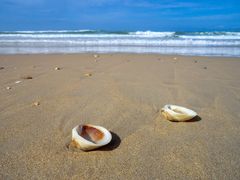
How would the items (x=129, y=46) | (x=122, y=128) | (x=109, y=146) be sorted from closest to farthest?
(x=109, y=146), (x=122, y=128), (x=129, y=46)

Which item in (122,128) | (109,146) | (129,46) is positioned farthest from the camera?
(129,46)

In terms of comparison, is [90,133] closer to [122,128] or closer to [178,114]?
[122,128]

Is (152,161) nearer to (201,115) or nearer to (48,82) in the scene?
(201,115)

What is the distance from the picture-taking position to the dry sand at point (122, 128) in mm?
1430

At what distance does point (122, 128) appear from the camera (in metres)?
1.95

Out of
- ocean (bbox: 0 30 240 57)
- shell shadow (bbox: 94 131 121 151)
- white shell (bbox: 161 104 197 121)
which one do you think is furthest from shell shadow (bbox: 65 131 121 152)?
ocean (bbox: 0 30 240 57)

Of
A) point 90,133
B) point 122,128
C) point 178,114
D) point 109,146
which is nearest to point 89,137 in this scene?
point 90,133

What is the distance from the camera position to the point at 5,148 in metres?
1.65

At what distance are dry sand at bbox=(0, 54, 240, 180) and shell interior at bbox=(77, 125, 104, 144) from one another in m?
0.10

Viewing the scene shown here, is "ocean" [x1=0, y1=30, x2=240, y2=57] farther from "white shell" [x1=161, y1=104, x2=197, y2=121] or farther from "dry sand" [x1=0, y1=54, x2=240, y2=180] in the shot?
"white shell" [x1=161, y1=104, x2=197, y2=121]

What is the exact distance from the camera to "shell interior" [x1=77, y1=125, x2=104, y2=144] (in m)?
1.67

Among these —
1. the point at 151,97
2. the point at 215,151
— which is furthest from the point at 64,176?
the point at 151,97

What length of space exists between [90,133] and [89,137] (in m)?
0.03

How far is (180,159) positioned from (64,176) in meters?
0.68
